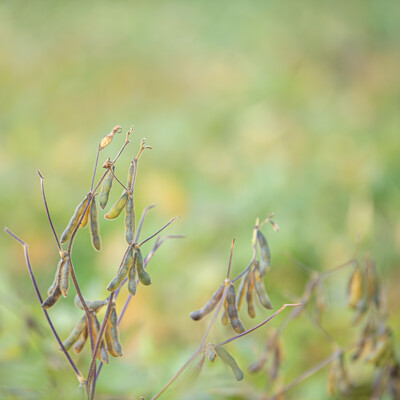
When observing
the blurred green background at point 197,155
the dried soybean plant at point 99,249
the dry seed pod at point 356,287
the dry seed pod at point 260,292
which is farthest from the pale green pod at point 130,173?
the dry seed pod at point 356,287

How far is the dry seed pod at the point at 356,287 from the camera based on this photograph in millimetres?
1027

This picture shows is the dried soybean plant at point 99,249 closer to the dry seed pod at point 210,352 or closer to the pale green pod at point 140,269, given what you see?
the pale green pod at point 140,269

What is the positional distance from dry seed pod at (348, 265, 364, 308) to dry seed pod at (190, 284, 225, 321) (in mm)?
323

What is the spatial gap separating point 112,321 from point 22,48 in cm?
417

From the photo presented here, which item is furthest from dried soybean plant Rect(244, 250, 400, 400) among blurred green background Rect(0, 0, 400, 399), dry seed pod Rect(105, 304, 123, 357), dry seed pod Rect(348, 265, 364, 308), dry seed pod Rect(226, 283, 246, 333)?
dry seed pod Rect(105, 304, 123, 357)

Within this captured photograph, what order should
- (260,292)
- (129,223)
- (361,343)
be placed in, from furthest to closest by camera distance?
(361,343) < (260,292) < (129,223)

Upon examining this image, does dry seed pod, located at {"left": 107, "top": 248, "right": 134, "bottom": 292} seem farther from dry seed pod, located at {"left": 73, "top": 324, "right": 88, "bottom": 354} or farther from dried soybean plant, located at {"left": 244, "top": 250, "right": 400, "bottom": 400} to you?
dried soybean plant, located at {"left": 244, "top": 250, "right": 400, "bottom": 400}

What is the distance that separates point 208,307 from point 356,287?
0.36m

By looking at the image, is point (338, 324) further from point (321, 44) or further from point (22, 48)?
point (22, 48)

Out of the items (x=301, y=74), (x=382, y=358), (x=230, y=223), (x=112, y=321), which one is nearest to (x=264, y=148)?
(x=230, y=223)

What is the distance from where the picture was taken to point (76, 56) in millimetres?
4527

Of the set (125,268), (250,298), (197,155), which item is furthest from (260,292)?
(197,155)

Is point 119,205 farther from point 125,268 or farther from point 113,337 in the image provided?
point 113,337

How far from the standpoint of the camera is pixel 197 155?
10.4 ft
